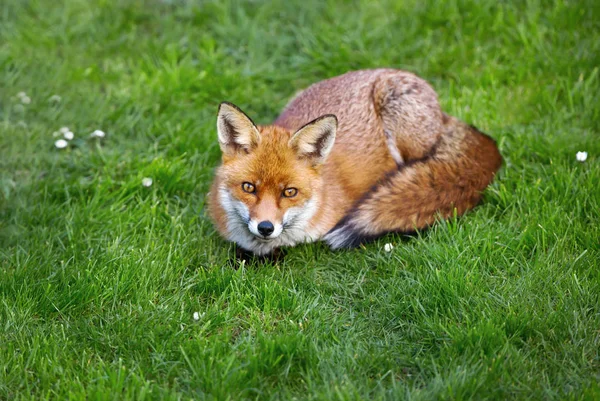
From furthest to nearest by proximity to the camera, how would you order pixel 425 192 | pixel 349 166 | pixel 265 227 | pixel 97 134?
pixel 97 134
pixel 349 166
pixel 425 192
pixel 265 227

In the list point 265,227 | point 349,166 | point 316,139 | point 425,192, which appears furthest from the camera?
point 349,166

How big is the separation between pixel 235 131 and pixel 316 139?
1.60 ft

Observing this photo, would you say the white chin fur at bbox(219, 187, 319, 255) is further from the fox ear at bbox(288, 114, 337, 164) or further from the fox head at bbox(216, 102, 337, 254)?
the fox ear at bbox(288, 114, 337, 164)

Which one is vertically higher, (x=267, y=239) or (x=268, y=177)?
(x=268, y=177)

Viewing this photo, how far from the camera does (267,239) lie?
4.20 m

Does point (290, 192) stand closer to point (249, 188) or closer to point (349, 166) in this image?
point (249, 188)

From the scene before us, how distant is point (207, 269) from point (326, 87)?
1.74 meters

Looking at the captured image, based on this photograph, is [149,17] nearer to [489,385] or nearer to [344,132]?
[344,132]

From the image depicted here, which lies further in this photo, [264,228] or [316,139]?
[316,139]

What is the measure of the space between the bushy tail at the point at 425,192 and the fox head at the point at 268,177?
308 millimetres

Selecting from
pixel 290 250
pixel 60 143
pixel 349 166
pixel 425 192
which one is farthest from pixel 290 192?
pixel 60 143

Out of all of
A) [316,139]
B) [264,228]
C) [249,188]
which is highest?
[316,139]

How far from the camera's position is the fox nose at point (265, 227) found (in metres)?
3.87

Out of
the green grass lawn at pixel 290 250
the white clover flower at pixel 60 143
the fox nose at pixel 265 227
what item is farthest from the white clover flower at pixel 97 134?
the fox nose at pixel 265 227
